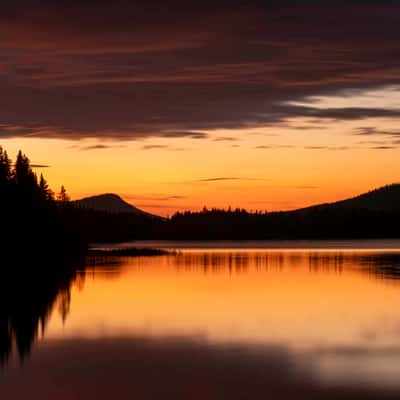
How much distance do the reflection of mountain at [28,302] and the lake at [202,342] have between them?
0.10 metres

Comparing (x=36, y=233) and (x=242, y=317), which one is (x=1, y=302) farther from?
(x=36, y=233)

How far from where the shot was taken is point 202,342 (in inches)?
1259

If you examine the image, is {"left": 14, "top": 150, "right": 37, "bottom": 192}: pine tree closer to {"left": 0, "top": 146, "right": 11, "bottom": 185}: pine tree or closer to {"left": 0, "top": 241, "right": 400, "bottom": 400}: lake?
{"left": 0, "top": 146, "right": 11, "bottom": 185}: pine tree

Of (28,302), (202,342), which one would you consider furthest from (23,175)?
(202,342)

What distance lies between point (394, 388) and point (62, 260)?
76.0 meters

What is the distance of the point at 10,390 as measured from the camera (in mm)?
23000

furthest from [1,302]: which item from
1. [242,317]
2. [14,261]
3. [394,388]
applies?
[14,261]

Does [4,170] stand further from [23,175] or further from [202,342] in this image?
[202,342]

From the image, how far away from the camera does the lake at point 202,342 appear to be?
918 inches

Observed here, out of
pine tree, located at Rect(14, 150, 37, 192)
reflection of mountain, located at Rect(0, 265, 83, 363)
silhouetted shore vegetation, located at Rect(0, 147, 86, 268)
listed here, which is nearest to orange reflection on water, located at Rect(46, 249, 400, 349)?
reflection of mountain, located at Rect(0, 265, 83, 363)

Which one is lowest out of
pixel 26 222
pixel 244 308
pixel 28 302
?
pixel 244 308

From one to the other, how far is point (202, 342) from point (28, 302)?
17194 millimetres

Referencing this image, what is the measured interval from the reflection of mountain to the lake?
0.34ft

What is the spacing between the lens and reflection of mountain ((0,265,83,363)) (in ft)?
107
